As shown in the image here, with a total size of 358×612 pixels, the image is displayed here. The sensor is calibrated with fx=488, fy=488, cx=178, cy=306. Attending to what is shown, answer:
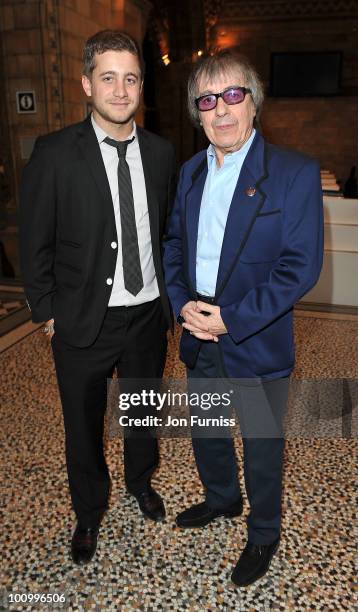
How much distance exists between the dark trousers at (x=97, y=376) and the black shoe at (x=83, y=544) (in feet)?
0.10

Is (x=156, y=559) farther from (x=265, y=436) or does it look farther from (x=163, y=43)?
(x=163, y=43)

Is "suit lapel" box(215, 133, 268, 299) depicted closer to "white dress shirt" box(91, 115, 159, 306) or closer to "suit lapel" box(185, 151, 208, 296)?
"suit lapel" box(185, 151, 208, 296)

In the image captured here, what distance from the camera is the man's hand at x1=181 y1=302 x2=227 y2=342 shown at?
1.57 meters

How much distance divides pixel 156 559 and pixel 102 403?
0.64 metres

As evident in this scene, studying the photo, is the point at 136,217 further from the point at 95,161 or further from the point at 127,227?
the point at 95,161

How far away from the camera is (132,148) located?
1757 mm

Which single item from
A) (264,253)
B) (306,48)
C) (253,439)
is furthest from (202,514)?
(306,48)

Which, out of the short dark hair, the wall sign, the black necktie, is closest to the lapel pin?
the black necktie

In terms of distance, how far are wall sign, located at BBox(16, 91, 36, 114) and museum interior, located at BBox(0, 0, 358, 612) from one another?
16 millimetres

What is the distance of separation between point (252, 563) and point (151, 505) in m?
0.51

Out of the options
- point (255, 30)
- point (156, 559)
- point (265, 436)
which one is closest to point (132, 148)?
point (265, 436)

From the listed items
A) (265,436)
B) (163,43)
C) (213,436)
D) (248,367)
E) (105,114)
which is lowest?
(213,436)

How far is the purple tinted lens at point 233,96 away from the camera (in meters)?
1.43

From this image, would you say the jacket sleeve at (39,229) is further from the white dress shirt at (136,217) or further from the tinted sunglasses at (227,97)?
the tinted sunglasses at (227,97)
